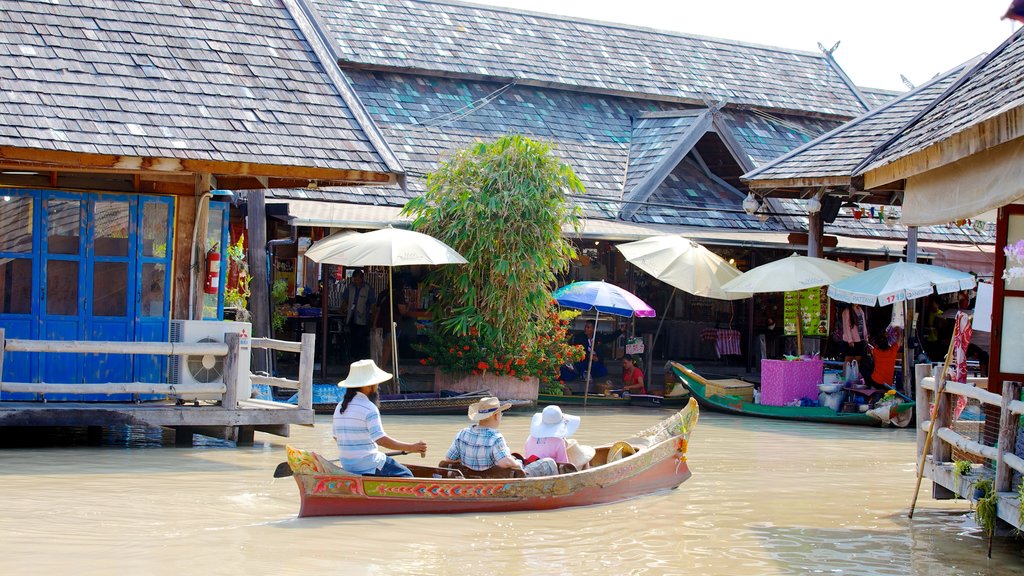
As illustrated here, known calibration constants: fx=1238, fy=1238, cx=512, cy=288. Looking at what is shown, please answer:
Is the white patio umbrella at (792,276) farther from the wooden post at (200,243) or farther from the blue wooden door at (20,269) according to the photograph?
the blue wooden door at (20,269)

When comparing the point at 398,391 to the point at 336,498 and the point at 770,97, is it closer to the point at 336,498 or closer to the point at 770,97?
the point at 336,498

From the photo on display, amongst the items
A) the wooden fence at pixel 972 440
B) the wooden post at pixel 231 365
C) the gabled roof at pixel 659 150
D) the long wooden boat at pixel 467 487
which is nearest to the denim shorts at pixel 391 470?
the long wooden boat at pixel 467 487

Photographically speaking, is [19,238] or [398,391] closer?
[19,238]

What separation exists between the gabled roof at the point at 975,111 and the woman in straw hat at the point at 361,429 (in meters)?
4.51

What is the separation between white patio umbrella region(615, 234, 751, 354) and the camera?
17.6 meters

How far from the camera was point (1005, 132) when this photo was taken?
7820 mm

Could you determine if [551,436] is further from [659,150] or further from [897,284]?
[659,150]

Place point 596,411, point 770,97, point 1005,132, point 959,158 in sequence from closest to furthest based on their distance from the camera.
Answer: point 1005,132
point 959,158
point 596,411
point 770,97

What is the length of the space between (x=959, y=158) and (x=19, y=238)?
882 centimetres

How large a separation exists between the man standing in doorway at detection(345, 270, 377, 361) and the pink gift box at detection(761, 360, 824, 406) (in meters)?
5.99

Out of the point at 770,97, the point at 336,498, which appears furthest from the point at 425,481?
the point at 770,97

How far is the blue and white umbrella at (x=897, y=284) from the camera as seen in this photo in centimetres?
1589

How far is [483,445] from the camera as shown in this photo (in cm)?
1015

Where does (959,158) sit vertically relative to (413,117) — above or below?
below
